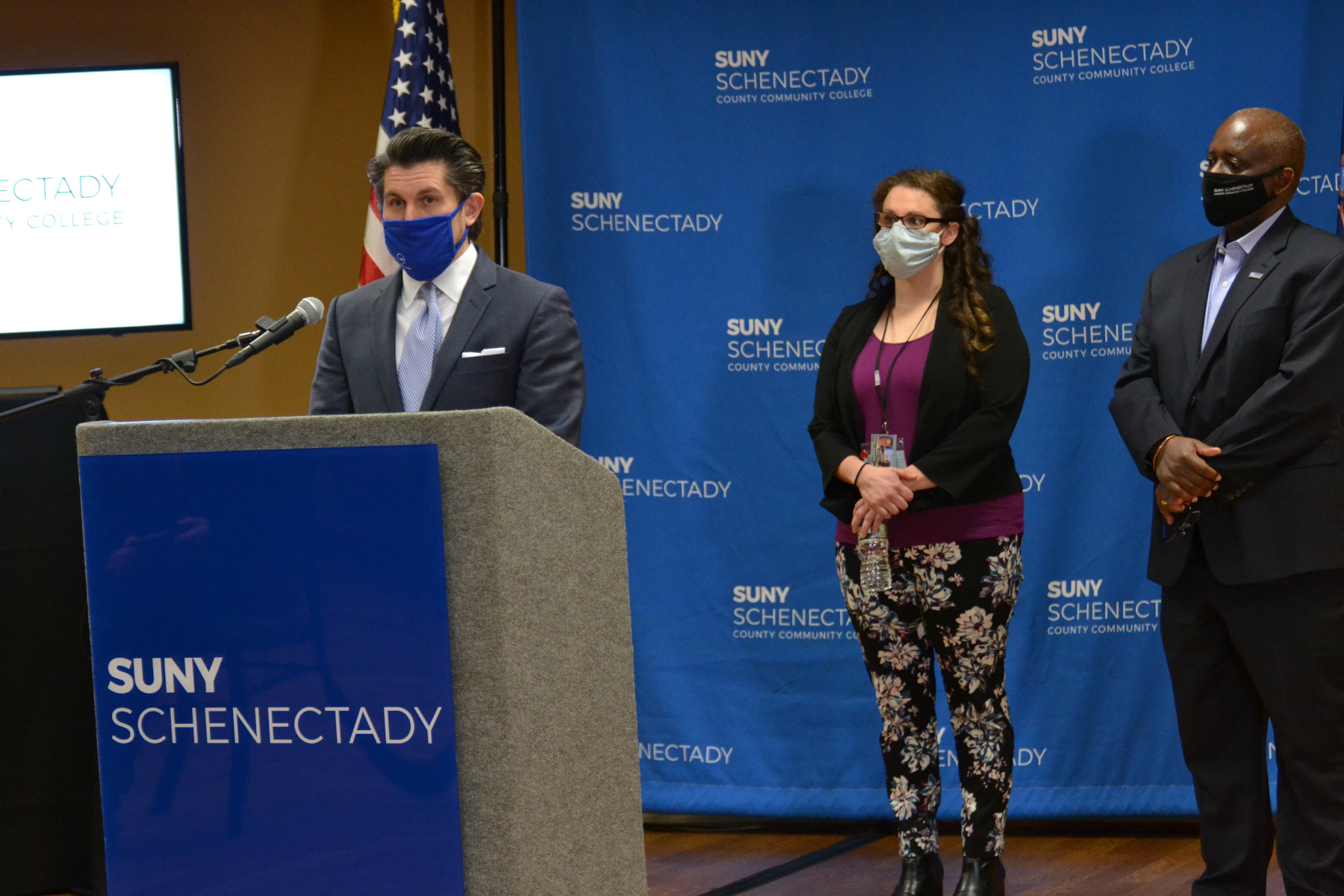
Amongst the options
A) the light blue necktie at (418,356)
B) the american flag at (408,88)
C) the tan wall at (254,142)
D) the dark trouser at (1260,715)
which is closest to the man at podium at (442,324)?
the light blue necktie at (418,356)

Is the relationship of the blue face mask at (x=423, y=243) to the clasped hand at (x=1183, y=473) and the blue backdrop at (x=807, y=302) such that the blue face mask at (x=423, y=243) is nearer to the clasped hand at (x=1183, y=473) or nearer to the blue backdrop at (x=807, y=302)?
the blue backdrop at (x=807, y=302)

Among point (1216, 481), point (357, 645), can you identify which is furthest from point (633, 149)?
point (357, 645)

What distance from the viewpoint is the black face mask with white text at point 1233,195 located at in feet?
8.32

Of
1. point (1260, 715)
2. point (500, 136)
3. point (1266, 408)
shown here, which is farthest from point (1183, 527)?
point (500, 136)

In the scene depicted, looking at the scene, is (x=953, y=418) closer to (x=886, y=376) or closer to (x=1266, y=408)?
(x=886, y=376)

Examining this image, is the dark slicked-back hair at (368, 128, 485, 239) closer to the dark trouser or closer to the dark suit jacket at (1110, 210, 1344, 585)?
the dark suit jacket at (1110, 210, 1344, 585)

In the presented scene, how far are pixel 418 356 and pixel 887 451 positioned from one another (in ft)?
3.90

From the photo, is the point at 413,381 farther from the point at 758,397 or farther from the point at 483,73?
the point at 483,73

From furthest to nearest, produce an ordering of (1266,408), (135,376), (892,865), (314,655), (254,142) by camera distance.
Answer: (254,142)
(892,865)
(1266,408)
(135,376)
(314,655)

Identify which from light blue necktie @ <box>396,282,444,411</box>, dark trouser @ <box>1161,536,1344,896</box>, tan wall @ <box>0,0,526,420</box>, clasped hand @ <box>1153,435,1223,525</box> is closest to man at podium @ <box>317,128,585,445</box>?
light blue necktie @ <box>396,282,444,411</box>

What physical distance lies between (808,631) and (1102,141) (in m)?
1.70

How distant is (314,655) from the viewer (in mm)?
1166

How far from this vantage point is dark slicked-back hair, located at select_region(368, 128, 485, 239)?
2178mm

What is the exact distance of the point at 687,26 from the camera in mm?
3580
